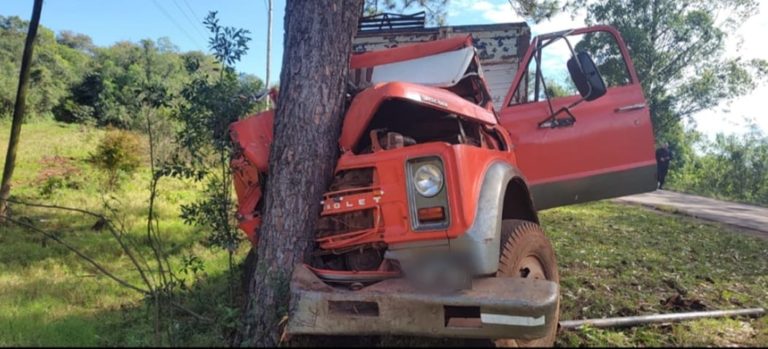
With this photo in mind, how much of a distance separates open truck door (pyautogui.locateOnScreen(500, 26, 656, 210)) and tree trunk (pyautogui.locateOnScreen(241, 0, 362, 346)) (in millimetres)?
1687

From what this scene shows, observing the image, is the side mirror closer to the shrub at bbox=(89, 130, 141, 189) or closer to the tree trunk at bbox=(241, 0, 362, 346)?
the tree trunk at bbox=(241, 0, 362, 346)

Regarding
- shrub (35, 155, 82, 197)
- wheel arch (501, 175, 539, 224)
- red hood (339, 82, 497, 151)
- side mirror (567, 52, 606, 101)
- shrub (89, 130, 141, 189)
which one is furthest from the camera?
shrub (35, 155, 82, 197)

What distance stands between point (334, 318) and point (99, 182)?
13620 millimetres

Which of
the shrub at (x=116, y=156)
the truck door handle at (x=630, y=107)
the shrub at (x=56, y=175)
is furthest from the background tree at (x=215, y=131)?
the shrub at (x=56, y=175)

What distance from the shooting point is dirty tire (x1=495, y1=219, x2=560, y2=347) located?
3.12 metres

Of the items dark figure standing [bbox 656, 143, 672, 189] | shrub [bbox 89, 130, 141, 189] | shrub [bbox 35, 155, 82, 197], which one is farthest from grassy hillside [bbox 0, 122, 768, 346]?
shrub [bbox 35, 155, 82, 197]

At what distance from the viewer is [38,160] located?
59.8 ft

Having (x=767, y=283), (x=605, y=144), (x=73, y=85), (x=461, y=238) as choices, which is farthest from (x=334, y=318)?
(x=73, y=85)

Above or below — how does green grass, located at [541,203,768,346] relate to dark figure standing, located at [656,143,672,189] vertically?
below

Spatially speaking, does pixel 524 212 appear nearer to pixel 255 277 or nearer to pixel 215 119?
pixel 255 277

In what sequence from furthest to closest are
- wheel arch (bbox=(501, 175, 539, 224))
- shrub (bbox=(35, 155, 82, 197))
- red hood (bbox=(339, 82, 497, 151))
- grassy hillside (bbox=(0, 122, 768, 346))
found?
1. shrub (bbox=(35, 155, 82, 197))
2. wheel arch (bbox=(501, 175, 539, 224))
3. grassy hillside (bbox=(0, 122, 768, 346))
4. red hood (bbox=(339, 82, 497, 151))

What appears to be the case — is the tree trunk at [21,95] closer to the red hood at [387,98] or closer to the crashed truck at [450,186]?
the crashed truck at [450,186]

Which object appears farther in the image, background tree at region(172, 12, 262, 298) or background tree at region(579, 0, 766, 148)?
background tree at region(579, 0, 766, 148)

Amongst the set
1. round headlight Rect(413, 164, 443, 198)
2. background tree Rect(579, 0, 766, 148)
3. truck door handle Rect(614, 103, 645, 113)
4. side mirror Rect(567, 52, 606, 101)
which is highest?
background tree Rect(579, 0, 766, 148)
